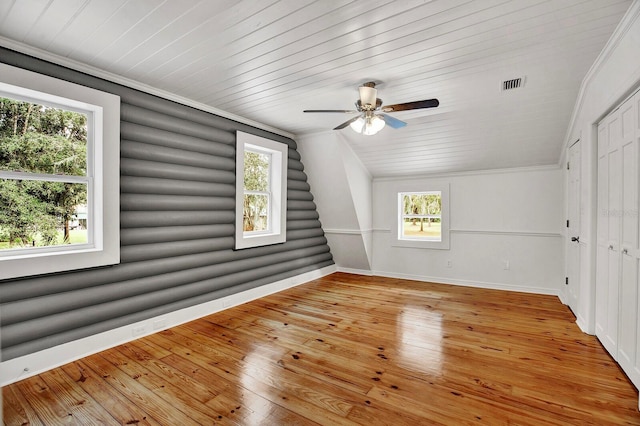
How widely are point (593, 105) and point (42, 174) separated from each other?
15.4 ft

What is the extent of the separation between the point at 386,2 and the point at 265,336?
9.54 feet

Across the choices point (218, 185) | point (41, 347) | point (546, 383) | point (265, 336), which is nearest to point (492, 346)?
point (546, 383)

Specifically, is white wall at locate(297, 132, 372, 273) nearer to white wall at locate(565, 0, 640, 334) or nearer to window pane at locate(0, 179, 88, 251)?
white wall at locate(565, 0, 640, 334)

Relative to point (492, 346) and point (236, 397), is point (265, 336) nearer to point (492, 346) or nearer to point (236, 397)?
point (236, 397)

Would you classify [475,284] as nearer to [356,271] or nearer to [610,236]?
[356,271]

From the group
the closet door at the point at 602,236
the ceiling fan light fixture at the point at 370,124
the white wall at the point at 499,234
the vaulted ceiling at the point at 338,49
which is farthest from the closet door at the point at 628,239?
the white wall at the point at 499,234

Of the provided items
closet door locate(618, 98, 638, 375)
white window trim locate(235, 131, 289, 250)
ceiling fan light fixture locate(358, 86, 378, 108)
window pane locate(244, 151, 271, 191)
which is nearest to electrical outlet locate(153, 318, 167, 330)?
white window trim locate(235, 131, 289, 250)

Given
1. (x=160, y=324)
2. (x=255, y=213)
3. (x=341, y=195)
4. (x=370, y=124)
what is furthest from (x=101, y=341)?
(x=341, y=195)

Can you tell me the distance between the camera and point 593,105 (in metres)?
2.72

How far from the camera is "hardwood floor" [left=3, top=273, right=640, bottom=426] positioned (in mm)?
1894

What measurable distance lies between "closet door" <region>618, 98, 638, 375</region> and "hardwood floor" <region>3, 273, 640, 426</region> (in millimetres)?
268

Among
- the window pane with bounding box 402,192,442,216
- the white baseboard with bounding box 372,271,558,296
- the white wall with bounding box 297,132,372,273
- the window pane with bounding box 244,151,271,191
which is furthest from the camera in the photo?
the window pane with bounding box 402,192,442,216

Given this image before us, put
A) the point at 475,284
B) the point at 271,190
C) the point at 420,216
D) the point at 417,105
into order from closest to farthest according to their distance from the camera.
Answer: the point at 417,105 < the point at 271,190 < the point at 475,284 < the point at 420,216

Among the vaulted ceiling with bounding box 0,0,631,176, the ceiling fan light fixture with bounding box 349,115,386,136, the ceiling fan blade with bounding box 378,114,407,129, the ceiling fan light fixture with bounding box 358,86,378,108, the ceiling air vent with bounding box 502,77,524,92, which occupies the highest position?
the vaulted ceiling with bounding box 0,0,631,176
